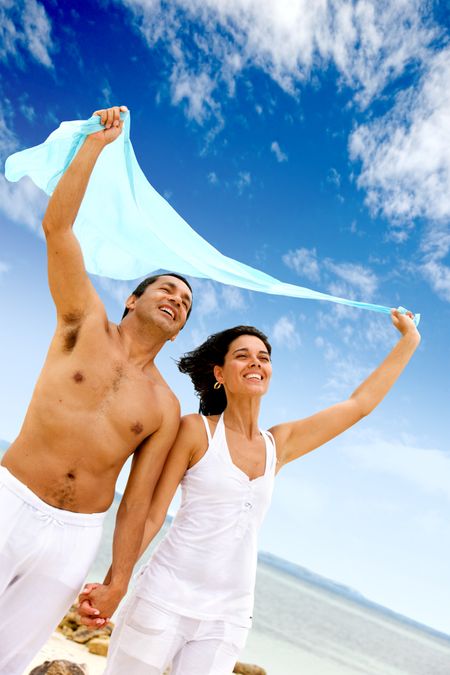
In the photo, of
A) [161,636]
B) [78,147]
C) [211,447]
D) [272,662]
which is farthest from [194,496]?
[272,662]

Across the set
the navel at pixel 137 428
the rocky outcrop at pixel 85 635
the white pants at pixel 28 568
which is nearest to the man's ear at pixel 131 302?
the navel at pixel 137 428

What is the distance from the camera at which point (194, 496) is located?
3.37 m

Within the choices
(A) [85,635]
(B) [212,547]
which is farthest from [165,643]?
(A) [85,635]

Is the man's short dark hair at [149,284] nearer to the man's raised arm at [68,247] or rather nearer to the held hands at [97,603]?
the man's raised arm at [68,247]

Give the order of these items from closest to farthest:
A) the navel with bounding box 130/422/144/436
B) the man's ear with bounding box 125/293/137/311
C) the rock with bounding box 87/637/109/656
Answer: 1. the navel with bounding box 130/422/144/436
2. the man's ear with bounding box 125/293/137/311
3. the rock with bounding box 87/637/109/656

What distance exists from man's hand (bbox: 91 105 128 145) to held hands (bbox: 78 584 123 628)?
2.36 metres

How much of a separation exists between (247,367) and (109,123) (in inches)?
63.7

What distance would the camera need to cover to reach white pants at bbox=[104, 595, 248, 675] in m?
3.04

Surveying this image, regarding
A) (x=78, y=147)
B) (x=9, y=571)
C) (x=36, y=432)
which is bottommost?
(x=9, y=571)

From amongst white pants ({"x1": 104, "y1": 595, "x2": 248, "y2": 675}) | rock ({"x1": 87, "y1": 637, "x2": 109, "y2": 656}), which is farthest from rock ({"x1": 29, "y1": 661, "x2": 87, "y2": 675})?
rock ({"x1": 87, "y1": 637, "x2": 109, "y2": 656})

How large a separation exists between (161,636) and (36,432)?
3.86 feet

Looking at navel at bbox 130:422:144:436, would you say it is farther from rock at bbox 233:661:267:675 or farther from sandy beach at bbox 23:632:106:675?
rock at bbox 233:661:267:675

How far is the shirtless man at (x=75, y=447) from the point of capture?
292 cm

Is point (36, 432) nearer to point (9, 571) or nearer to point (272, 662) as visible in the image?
point (9, 571)
